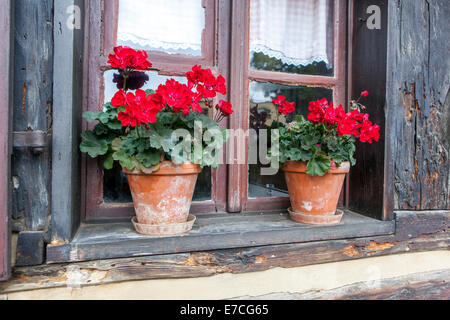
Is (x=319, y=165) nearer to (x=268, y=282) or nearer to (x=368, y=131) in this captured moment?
(x=368, y=131)

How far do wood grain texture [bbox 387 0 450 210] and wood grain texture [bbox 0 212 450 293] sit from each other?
6.1 inches

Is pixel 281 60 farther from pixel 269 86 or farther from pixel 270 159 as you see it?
pixel 270 159

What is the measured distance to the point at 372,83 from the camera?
1.50 metres

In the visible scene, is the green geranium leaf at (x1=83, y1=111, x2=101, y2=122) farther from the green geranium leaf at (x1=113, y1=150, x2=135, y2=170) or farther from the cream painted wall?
the cream painted wall

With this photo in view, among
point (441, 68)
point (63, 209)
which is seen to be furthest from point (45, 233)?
point (441, 68)

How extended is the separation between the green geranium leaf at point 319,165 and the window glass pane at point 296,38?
0.62 meters

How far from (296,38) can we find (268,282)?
Answer: 1.36 meters

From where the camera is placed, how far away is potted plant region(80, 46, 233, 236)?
41.4 inches

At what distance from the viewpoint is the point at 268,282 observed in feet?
4.23

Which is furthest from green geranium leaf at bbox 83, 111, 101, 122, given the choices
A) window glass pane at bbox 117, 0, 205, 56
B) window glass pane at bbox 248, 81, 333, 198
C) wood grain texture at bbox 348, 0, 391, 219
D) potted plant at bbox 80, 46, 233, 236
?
wood grain texture at bbox 348, 0, 391, 219

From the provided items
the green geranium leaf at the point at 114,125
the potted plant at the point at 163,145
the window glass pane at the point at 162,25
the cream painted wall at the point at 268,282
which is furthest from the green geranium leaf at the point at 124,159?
the window glass pane at the point at 162,25

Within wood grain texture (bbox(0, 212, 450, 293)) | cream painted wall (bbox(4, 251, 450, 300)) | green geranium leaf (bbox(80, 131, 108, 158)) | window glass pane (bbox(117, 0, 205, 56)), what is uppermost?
window glass pane (bbox(117, 0, 205, 56))
